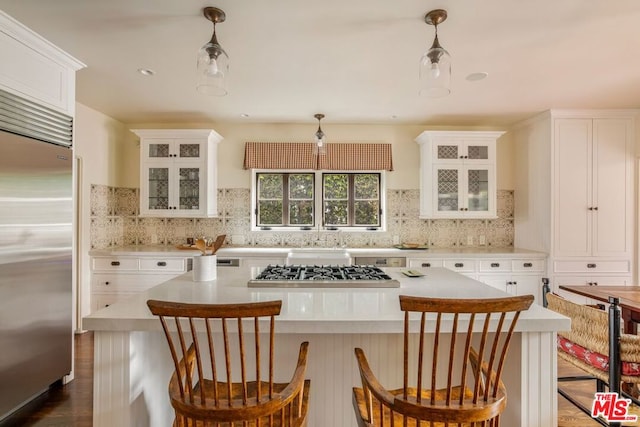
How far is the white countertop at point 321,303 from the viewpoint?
1238mm

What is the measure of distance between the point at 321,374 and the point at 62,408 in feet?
6.23

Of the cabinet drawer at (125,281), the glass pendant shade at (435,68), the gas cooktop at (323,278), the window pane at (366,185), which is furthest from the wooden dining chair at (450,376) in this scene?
the window pane at (366,185)

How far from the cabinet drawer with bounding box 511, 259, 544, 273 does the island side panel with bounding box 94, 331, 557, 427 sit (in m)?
2.67

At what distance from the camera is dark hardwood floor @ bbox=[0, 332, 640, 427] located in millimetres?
2086

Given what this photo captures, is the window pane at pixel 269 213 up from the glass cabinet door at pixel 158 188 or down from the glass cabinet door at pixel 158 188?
down

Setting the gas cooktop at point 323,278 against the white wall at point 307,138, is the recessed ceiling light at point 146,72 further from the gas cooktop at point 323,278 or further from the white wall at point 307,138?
the gas cooktop at point 323,278

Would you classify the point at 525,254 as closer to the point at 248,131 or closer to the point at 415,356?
the point at 415,356

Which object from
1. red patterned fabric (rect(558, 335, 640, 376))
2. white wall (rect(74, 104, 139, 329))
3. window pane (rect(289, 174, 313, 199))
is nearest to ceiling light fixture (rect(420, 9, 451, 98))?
red patterned fabric (rect(558, 335, 640, 376))

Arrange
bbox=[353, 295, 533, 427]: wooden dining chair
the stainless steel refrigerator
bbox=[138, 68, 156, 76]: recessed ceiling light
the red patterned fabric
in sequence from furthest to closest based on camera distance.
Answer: bbox=[138, 68, 156, 76]: recessed ceiling light, the stainless steel refrigerator, the red patterned fabric, bbox=[353, 295, 533, 427]: wooden dining chair

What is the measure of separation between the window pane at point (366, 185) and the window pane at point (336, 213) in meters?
0.26

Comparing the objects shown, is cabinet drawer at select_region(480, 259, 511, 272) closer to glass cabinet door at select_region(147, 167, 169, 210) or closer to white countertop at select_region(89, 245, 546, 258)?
white countertop at select_region(89, 245, 546, 258)

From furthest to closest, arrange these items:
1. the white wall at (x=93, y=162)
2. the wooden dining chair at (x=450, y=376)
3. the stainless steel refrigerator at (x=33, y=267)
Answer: the white wall at (x=93, y=162) → the stainless steel refrigerator at (x=33, y=267) → the wooden dining chair at (x=450, y=376)

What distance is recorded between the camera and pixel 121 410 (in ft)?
4.25

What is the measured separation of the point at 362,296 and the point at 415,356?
441 millimetres
